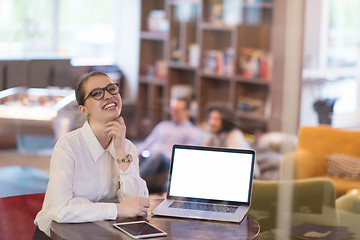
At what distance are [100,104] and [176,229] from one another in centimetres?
50

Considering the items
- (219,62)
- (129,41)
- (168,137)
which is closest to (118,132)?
(168,137)

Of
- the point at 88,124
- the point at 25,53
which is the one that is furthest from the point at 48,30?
the point at 88,124

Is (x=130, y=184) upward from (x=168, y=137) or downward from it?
upward

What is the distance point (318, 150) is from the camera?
4590 mm

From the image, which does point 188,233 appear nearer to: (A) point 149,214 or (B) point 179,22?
(A) point 149,214

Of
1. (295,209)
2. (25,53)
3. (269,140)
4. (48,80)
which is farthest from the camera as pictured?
(269,140)

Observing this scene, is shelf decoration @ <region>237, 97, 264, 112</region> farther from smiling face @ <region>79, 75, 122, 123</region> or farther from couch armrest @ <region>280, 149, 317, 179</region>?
smiling face @ <region>79, 75, 122, 123</region>

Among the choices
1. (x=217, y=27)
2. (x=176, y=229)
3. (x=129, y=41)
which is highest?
(x=217, y=27)

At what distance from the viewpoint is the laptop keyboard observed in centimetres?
213

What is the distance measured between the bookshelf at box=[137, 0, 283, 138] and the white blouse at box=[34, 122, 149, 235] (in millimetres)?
2797

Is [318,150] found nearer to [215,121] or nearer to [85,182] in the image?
[215,121]

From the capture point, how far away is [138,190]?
214 cm

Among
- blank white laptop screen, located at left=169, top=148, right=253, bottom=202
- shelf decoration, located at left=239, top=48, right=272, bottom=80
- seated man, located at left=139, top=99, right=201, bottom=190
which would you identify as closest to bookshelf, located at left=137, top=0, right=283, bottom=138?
shelf decoration, located at left=239, top=48, right=272, bottom=80

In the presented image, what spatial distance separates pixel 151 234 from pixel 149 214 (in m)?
0.22
